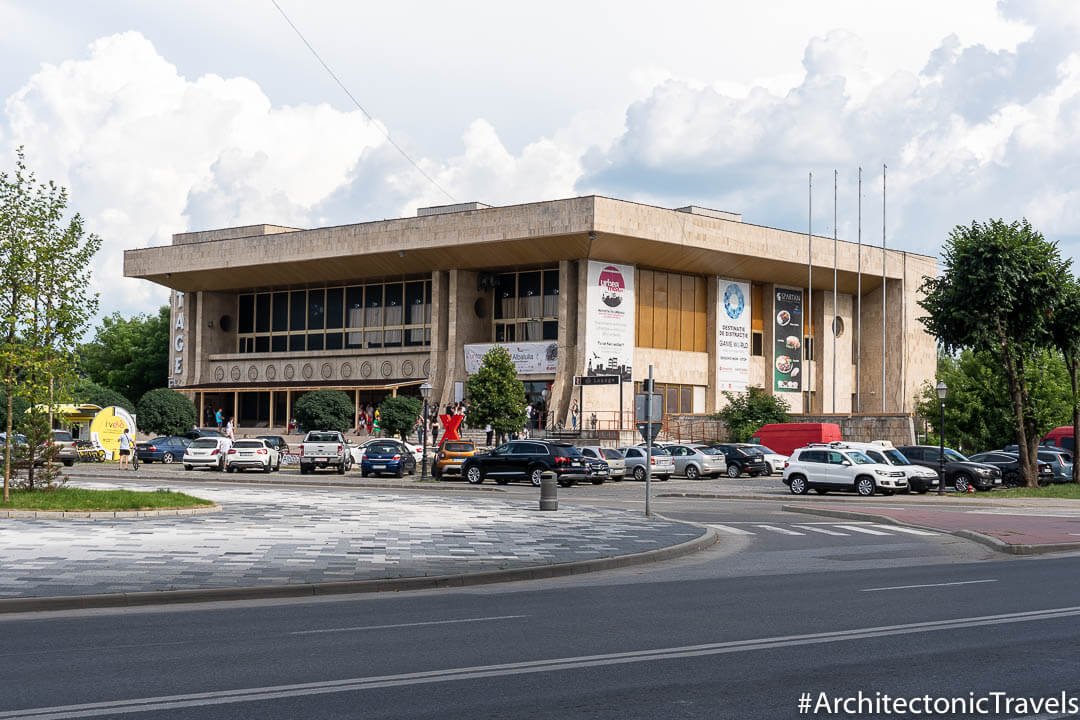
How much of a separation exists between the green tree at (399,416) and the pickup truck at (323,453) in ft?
33.6

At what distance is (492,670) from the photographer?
8531mm

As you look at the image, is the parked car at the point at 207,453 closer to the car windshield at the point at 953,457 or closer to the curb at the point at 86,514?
the curb at the point at 86,514

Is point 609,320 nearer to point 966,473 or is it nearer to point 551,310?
point 551,310

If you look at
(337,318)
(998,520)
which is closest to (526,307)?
(337,318)

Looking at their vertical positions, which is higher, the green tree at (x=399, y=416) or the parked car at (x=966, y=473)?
the green tree at (x=399, y=416)

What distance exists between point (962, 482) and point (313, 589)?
101 feet

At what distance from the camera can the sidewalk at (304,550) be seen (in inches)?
536

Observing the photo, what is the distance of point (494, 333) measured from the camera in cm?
7544

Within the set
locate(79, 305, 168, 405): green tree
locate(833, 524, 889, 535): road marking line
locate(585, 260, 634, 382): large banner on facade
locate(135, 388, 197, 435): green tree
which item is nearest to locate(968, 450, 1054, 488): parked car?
locate(833, 524, 889, 535): road marking line

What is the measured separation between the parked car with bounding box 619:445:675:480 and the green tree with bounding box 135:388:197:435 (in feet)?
108

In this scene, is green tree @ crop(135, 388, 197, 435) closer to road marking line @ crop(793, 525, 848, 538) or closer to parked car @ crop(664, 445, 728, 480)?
parked car @ crop(664, 445, 728, 480)

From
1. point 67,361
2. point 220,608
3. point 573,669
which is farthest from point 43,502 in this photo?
point 573,669

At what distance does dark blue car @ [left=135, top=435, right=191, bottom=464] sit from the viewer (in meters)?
56.3

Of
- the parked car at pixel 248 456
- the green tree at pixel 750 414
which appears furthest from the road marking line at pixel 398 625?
the green tree at pixel 750 414
